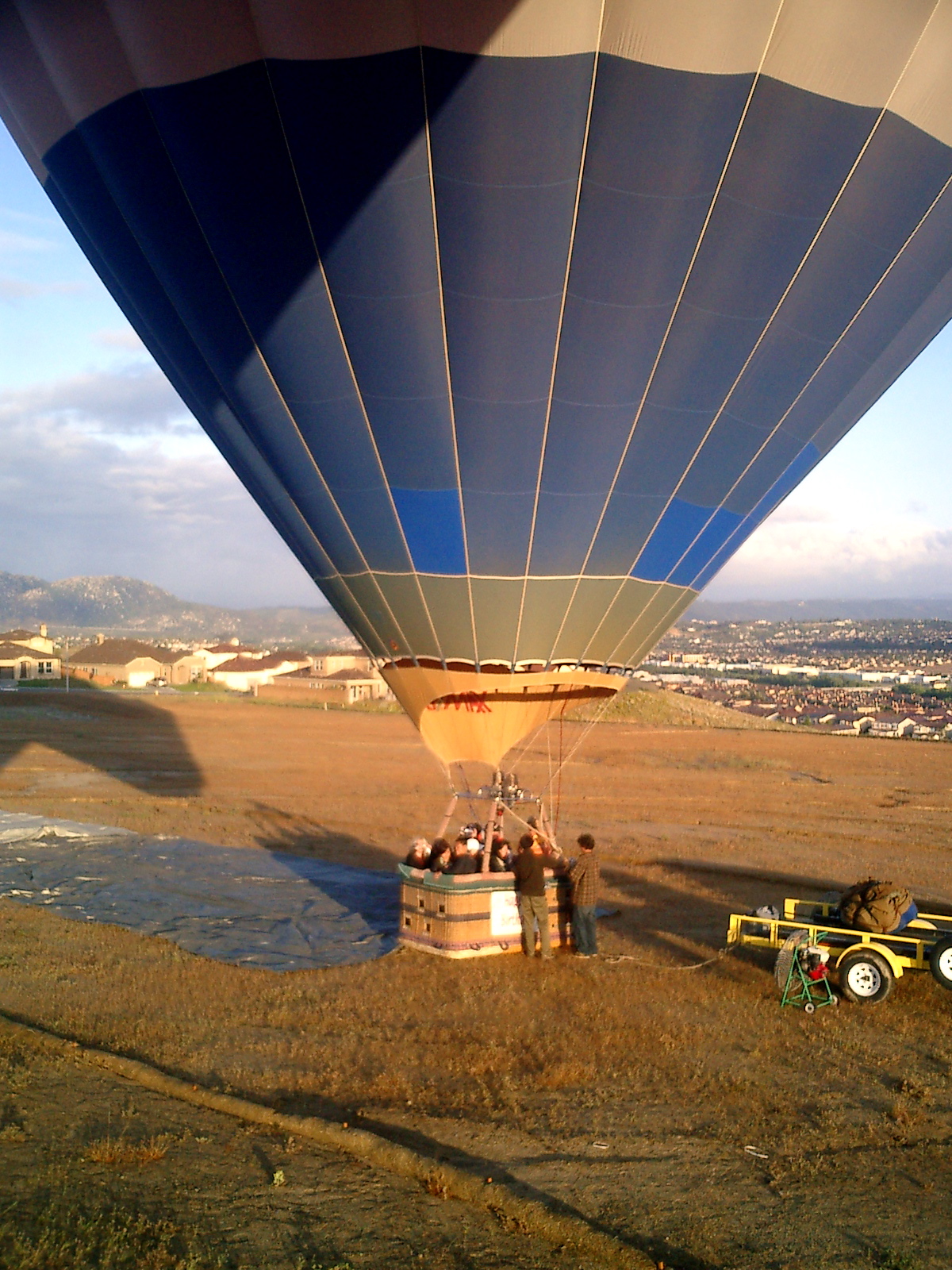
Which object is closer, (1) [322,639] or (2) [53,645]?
(2) [53,645]

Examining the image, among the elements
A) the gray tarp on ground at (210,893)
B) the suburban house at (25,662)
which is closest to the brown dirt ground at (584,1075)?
the gray tarp on ground at (210,893)

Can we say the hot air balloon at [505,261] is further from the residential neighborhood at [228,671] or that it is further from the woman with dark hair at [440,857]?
the residential neighborhood at [228,671]

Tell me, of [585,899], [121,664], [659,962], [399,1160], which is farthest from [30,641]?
[399,1160]

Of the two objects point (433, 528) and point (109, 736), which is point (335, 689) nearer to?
point (109, 736)

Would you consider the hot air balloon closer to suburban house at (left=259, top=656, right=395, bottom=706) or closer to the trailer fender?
the trailer fender

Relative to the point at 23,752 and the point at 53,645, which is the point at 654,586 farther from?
the point at 53,645

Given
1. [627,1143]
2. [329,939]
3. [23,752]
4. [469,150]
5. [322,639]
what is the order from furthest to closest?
[322,639]
[23,752]
[329,939]
[469,150]
[627,1143]

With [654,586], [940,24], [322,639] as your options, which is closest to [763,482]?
[654,586]
